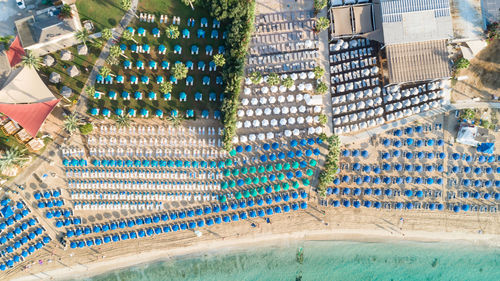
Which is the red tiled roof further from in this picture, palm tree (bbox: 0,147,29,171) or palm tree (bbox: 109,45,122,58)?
palm tree (bbox: 109,45,122,58)

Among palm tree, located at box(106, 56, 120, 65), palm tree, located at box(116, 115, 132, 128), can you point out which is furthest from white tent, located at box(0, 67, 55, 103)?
palm tree, located at box(116, 115, 132, 128)

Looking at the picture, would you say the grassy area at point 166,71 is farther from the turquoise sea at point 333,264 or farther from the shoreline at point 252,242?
the turquoise sea at point 333,264

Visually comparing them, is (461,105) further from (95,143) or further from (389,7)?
(95,143)

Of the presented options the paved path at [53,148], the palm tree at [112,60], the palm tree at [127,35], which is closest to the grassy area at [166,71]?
the palm tree at [112,60]

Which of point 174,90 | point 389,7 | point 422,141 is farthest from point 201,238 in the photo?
point 389,7

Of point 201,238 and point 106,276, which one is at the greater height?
point 201,238
